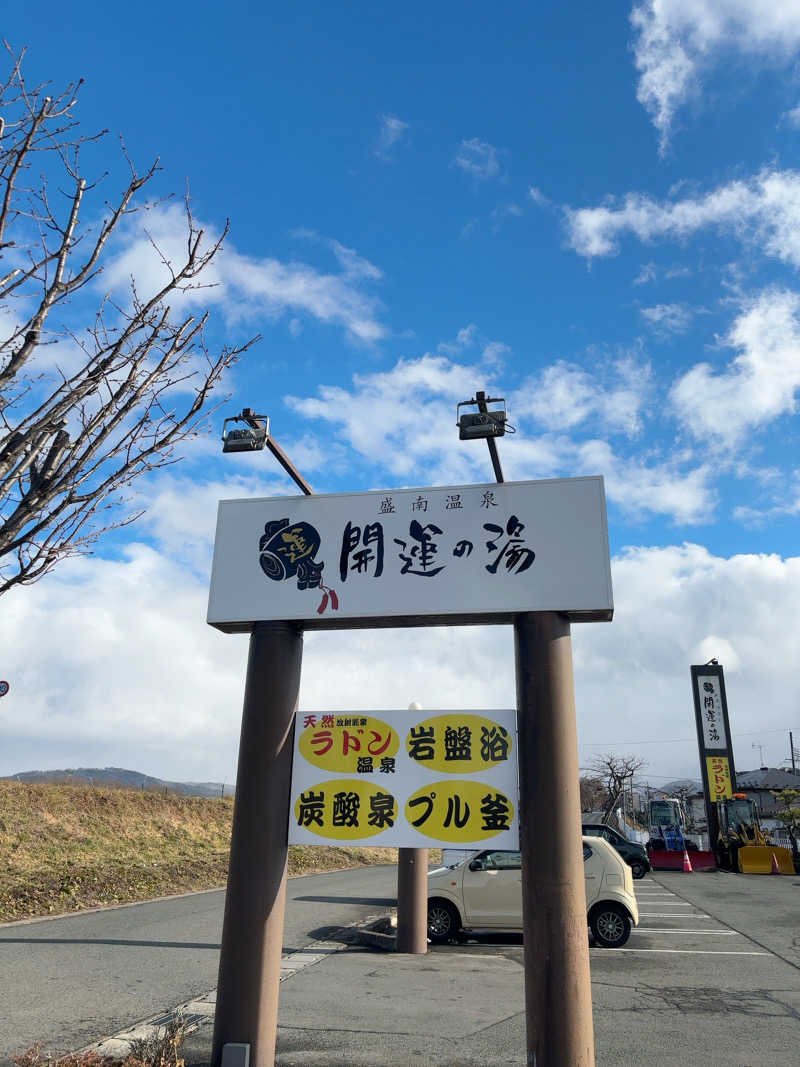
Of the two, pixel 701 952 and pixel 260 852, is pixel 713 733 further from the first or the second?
pixel 260 852

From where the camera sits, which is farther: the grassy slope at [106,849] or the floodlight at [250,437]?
the grassy slope at [106,849]

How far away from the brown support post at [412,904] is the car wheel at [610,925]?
249 cm

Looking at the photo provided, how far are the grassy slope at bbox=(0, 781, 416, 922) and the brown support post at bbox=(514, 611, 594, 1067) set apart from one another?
11471 millimetres

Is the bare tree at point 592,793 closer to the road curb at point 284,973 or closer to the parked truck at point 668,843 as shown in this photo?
the parked truck at point 668,843

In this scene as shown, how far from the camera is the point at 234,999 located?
471 cm

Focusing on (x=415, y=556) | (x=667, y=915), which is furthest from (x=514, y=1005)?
(x=667, y=915)

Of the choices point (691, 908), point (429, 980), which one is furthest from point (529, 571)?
point (691, 908)

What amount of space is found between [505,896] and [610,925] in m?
1.48

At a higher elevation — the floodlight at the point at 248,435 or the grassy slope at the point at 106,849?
the floodlight at the point at 248,435

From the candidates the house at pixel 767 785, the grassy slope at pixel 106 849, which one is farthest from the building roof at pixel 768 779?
the grassy slope at pixel 106 849

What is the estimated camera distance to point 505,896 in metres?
10.4

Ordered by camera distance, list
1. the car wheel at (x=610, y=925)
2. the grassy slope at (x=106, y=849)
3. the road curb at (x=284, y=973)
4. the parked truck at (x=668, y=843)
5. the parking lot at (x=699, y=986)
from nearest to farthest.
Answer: the road curb at (x=284, y=973) < the parking lot at (x=699, y=986) < the car wheel at (x=610, y=925) < the grassy slope at (x=106, y=849) < the parked truck at (x=668, y=843)

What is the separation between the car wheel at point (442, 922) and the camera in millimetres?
10508

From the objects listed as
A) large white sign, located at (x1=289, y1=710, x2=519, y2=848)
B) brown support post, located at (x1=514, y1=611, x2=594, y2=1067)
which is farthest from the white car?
brown support post, located at (x1=514, y1=611, x2=594, y2=1067)
